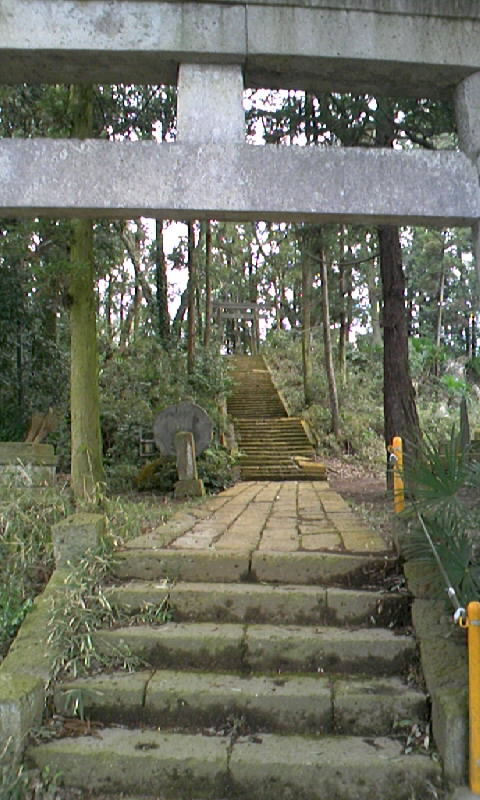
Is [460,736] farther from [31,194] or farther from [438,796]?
[31,194]

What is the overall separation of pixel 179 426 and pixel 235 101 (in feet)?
22.6

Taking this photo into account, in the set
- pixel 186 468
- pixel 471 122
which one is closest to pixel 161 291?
pixel 186 468

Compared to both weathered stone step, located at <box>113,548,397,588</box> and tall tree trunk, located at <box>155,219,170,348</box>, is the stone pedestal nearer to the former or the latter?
weathered stone step, located at <box>113,548,397,588</box>

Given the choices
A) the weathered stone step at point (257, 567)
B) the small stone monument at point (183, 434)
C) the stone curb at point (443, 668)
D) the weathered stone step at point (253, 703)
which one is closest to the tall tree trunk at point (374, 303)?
the small stone monument at point (183, 434)

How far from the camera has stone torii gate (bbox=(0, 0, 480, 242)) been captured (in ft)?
10.6

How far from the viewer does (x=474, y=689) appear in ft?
8.63

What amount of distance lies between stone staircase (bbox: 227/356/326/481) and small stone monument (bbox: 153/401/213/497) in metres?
4.11

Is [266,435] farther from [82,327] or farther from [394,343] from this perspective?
[82,327]

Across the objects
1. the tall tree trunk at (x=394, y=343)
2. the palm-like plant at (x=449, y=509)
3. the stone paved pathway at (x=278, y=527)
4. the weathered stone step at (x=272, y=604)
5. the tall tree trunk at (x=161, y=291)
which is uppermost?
the tall tree trunk at (x=161, y=291)

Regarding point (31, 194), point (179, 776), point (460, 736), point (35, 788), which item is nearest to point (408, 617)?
point (460, 736)

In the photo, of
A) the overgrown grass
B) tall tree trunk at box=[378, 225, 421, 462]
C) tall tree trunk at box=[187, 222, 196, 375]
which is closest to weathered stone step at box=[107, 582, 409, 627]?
the overgrown grass

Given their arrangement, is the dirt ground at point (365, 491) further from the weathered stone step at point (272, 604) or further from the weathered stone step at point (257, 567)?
the weathered stone step at point (272, 604)

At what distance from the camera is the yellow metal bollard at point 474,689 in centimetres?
255

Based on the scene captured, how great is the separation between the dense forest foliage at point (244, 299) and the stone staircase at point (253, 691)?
8.86 ft
